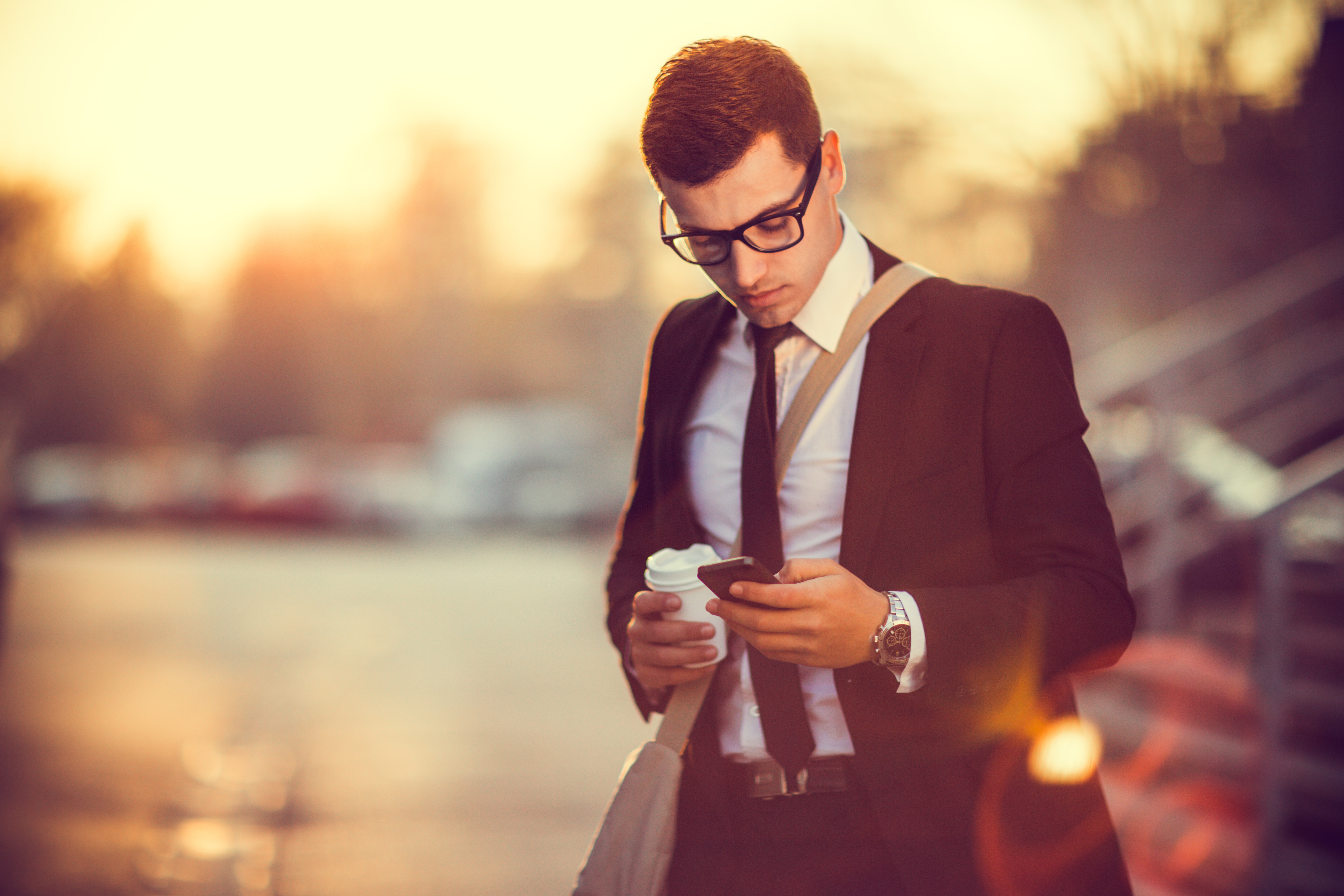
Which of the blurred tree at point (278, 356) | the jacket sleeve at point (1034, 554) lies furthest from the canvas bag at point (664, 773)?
the blurred tree at point (278, 356)

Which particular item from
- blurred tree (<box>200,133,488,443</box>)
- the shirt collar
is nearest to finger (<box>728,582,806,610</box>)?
the shirt collar

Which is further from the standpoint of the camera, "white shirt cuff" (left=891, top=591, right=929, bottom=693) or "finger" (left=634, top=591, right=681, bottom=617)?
"finger" (left=634, top=591, right=681, bottom=617)

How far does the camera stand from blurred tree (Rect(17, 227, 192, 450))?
11.9m

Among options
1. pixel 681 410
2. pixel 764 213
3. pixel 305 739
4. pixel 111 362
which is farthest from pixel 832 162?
pixel 111 362

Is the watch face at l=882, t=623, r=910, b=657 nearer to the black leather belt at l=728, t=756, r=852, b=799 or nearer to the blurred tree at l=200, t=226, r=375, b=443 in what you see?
the black leather belt at l=728, t=756, r=852, b=799

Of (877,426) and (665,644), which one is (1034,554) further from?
(665,644)

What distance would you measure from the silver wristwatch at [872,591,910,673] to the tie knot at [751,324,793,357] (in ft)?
1.65

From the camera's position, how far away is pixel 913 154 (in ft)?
52.1

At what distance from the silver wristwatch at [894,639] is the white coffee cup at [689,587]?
0.91ft

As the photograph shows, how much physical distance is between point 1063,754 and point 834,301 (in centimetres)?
81

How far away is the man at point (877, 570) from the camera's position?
1.60 m

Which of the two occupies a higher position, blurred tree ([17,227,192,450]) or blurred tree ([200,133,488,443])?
blurred tree ([200,133,488,443])

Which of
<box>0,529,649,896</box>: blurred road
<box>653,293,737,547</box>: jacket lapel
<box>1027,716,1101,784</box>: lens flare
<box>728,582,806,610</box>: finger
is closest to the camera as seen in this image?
<box>728,582,806,610</box>: finger

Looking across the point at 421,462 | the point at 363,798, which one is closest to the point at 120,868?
the point at 363,798
